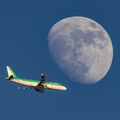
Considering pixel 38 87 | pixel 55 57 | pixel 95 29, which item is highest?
pixel 95 29

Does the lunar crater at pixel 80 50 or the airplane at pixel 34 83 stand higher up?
the lunar crater at pixel 80 50

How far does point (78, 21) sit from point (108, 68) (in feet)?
66.3

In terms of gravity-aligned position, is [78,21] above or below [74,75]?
above

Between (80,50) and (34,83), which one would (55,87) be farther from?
(80,50)

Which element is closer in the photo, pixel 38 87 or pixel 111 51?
pixel 38 87

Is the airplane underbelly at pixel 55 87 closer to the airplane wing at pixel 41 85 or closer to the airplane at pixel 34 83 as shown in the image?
the airplane at pixel 34 83

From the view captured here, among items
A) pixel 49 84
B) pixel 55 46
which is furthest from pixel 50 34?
pixel 49 84

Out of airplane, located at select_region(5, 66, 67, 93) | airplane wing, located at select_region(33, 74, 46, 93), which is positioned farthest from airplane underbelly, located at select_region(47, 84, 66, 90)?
airplane wing, located at select_region(33, 74, 46, 93)

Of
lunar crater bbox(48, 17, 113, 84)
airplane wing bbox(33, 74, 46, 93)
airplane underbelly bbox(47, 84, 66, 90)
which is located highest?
lunar crater bbox(48, 17, 113, 84)

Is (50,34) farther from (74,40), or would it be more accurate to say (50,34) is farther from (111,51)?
(111,51)

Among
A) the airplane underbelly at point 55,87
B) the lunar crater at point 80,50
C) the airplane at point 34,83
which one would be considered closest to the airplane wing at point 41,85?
the airplane at point 34,83

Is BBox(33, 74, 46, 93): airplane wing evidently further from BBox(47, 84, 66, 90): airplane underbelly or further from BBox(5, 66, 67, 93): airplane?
BBox(47, 84, 66, 90): airplane underbelly

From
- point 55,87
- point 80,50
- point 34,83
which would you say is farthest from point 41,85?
point 80,50

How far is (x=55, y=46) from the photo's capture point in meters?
184
